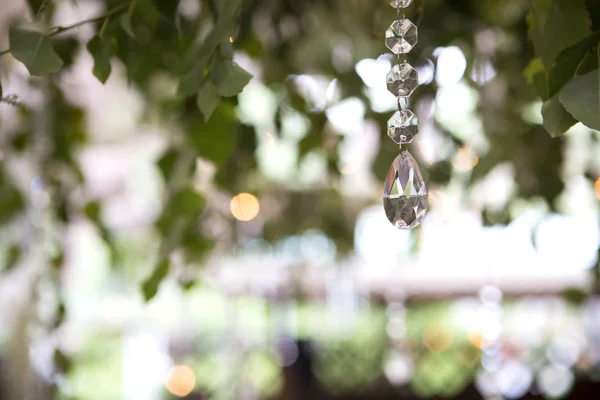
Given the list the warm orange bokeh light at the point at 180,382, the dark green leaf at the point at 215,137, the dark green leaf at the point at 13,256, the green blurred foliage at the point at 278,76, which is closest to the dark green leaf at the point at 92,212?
the green blurred foliage at the point at 278,76

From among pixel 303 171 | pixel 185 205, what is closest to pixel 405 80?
pixel 185 205

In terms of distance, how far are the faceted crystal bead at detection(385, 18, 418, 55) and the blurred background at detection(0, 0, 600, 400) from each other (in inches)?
3.1

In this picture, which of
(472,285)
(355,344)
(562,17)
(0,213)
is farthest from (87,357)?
(562,17)

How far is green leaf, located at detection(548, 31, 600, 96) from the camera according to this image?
0.99ft

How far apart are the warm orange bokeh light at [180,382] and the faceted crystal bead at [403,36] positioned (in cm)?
203

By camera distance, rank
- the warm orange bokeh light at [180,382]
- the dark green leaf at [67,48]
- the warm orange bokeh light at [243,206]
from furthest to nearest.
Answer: the warm orange bokeh light at [180,382] < the warm orange bokeh light at [243,206] < the dark green leaf at [67,48]

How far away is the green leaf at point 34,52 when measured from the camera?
12.7 inches

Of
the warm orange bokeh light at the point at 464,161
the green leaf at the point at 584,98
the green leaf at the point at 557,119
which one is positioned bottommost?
the warm orange bokeh light at the point at 464,161

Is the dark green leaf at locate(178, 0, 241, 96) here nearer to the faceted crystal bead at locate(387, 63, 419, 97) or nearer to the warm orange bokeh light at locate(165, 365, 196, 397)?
the faceted crystal bead at locate(387, 63, 419, 97)

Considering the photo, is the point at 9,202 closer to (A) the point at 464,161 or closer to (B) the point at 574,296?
(A) the point at 464,161

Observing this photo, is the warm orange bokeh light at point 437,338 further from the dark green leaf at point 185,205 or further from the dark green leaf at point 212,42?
the dark green leaf at point 212,42

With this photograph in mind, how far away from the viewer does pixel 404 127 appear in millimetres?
303

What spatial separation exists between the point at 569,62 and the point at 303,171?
30.3 inches

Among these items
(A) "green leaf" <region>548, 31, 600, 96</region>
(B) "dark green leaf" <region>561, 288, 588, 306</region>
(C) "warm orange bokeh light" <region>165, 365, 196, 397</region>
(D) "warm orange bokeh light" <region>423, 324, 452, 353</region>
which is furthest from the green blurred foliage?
(C) "warm orange bokeh light" <region>165, 365, 196, 397</region>
